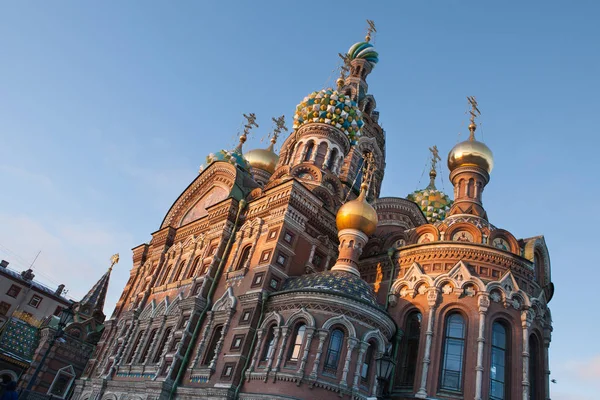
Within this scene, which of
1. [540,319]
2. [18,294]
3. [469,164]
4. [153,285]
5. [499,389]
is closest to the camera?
[499,389]

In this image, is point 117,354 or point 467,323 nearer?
point 467,323

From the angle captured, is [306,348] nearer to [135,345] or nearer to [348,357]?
[348,357]

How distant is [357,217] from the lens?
1499cm

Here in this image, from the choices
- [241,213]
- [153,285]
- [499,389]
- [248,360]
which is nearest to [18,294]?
[153,285]

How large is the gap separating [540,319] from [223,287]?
9.01 metres

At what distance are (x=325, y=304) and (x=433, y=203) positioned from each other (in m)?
14.5

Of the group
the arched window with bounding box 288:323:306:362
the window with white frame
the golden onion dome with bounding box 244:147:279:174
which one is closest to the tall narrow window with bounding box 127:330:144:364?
the window with white frame

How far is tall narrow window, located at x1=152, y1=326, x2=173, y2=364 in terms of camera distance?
15.2m

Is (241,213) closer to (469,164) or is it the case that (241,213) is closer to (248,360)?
(248,360)

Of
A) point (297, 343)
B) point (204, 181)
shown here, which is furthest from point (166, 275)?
point (297, 343)

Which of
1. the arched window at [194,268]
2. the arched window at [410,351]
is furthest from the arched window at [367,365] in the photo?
the arched window at [194,268]

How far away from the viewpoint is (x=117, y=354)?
56.3ft

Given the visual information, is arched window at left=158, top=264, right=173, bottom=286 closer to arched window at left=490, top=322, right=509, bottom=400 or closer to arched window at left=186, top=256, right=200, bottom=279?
arched window at left=186, top=256, right=200, bottom=279

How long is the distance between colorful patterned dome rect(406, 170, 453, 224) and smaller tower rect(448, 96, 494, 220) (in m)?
6.55
